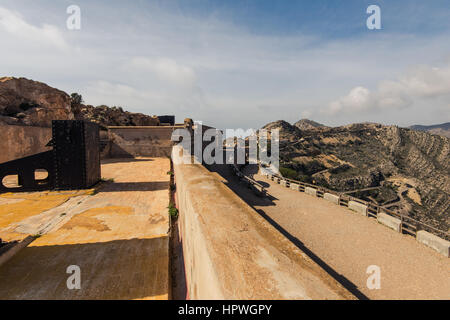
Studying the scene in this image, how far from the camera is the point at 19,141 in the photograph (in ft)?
34.9

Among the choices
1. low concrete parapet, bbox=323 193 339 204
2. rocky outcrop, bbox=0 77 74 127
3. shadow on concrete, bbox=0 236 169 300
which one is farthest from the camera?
rocky outcrop, bbox=0 77 74 127

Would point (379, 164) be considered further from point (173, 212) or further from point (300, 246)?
point (173, 212)

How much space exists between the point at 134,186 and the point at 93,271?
22.7ft

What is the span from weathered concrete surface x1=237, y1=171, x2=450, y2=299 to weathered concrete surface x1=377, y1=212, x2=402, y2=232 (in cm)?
22

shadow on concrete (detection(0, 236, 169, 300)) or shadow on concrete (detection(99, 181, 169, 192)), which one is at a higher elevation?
shadow on concrete (detection(99, 181, 169, 192))

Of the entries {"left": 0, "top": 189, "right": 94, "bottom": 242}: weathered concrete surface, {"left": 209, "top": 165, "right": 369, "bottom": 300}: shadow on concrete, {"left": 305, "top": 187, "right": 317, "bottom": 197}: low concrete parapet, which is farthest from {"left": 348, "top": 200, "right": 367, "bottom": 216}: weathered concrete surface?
{"left": 0, "top": 189, "right": 94, "bottom": 242}: weathered concrete surface

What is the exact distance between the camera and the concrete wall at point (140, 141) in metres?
21.8

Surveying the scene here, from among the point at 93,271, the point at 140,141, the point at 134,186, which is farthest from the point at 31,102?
the point at 93,271

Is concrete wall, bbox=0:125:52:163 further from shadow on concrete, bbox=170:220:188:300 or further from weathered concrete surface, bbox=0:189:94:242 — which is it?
shadow on concrete, bbox=170:220:188:300

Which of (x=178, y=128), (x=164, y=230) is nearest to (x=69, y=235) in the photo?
(x=164, y=230)

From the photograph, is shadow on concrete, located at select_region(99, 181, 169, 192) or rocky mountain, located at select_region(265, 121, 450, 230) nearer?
shadow on concrete, located at select_region(99, 181, 169, 192)

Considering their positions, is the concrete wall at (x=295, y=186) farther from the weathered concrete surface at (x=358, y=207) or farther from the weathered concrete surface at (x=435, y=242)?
the weathered concrete surface at (x=435, y=242)

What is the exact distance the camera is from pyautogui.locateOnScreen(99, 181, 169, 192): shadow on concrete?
10336mm
